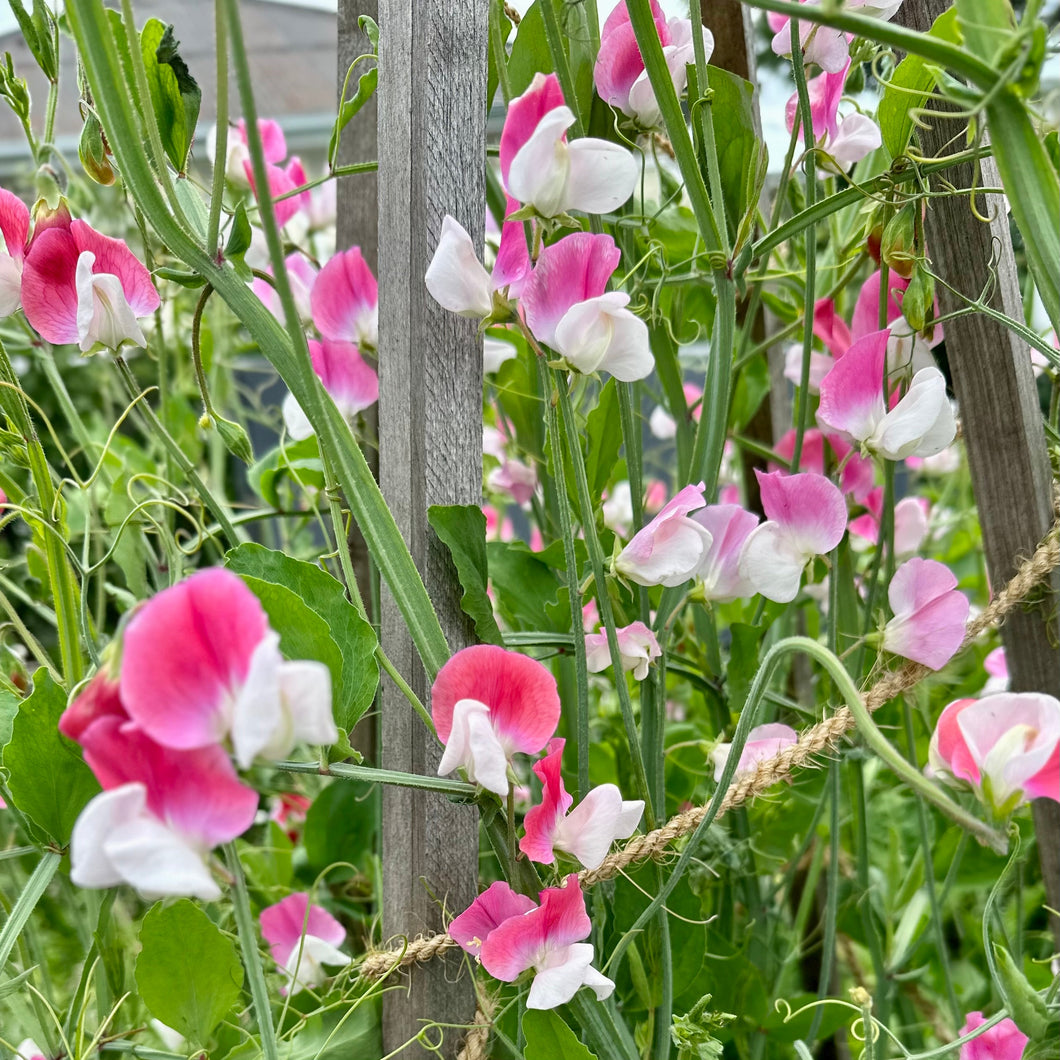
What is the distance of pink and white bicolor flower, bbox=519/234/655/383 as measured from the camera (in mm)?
483

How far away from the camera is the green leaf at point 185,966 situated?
0.51 m

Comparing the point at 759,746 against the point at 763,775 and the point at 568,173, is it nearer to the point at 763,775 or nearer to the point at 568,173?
the point at 763,775

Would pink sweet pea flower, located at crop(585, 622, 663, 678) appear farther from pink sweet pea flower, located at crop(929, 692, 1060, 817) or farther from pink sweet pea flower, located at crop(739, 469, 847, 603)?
pink sweet pea flower, located at crop(929, 692, 1060, 817)

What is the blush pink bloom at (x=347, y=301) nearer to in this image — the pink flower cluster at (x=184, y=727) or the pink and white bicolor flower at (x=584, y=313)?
the pink and white bicolor flower at (x=584, y=313)

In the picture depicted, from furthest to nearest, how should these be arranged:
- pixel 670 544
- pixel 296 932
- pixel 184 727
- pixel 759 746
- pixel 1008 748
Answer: pixel 296 932
pixel 759 746
pixel 670 544
pixel 1008 748
pixel 184 727

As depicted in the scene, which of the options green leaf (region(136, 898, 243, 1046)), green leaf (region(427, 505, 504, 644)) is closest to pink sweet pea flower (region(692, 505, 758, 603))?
green leaf (region(427, 505, 504, 644))

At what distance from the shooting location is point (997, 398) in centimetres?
72

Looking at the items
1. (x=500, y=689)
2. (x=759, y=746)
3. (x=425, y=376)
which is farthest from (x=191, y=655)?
(x=759, y=746)

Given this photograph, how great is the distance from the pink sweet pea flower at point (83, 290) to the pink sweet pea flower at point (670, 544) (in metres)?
0.30

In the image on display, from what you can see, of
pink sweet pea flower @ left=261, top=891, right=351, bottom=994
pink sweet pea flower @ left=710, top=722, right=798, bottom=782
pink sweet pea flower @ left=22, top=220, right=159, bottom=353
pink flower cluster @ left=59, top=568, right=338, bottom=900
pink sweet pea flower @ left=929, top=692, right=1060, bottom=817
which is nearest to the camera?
pink flower cluster @ left=59, top=568, right=338, bottom=900

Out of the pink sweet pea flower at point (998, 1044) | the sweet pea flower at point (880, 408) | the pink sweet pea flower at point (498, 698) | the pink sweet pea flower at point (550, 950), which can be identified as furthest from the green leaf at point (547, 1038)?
the sweet pea flower at point (880, 408)

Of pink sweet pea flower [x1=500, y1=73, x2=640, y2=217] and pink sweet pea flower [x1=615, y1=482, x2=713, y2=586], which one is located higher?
pink sweet pea flower [x1=500, y1=73, x2=640, y2=217]

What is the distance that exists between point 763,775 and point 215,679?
1.13 ft

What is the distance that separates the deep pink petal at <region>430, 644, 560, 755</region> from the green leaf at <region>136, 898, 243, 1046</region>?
0.55ft
